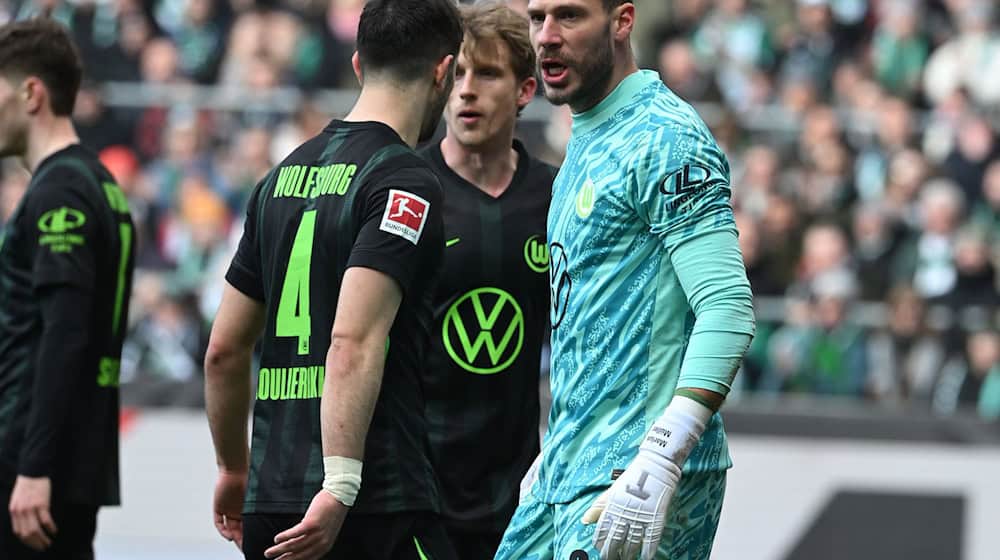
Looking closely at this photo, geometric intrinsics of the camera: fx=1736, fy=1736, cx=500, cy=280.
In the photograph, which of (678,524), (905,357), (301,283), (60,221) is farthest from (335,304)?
(905,357)

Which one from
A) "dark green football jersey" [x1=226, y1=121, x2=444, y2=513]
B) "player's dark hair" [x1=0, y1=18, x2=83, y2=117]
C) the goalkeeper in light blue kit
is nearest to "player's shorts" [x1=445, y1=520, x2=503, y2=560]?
the goalkeeper in light blue kit

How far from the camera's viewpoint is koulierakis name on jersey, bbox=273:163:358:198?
490 cm

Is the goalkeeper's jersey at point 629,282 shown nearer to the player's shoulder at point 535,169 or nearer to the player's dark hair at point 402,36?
the player's dark hair at point 402,36

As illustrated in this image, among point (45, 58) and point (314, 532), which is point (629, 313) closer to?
point (314, 532)

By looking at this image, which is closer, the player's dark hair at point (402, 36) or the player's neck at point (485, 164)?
the player's dark hair at point (402, 36)

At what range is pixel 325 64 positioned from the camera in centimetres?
1738

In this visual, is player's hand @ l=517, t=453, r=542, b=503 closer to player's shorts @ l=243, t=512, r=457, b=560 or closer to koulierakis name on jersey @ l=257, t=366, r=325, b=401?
player's shorts @ l=243, t=512, r=457, b=560

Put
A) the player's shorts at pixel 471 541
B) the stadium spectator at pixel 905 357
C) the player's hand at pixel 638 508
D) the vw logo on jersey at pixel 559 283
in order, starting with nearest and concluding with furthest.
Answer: the player's hand at pixel 638 508
the vw logo on jersey at pixel 559 283
the player's shorts at pixel 471 541
the stadium spectator at pixel 905 357

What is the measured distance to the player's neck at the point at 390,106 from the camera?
505 centimetres

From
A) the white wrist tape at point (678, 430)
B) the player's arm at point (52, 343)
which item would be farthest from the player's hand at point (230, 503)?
the white wrist tape at point (678, 430)

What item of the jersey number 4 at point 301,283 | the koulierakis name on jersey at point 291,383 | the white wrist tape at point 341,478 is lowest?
the white wrist tape at point 341,478

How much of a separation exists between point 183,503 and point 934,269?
6.02m

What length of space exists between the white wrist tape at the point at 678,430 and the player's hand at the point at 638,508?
23mm

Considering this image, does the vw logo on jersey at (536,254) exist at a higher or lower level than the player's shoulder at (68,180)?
lower
